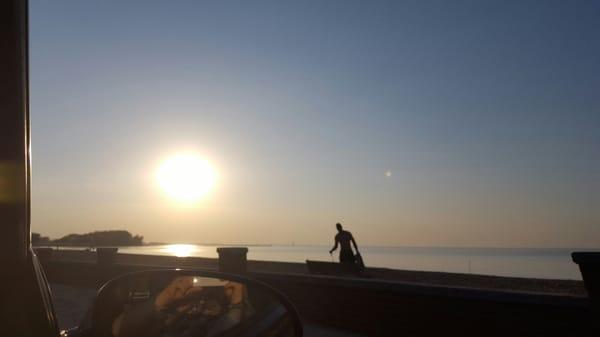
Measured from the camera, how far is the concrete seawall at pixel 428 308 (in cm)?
712

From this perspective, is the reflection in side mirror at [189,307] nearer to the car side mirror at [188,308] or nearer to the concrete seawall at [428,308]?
the car side mirror at [188,308]

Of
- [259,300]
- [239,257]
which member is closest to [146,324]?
[259,300]

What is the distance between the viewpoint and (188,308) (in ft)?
7.56

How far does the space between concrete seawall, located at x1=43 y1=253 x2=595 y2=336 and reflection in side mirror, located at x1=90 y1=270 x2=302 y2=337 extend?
597 cm

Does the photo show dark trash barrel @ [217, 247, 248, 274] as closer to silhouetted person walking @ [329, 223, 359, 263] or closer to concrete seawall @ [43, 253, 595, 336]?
concrete seawall @ [43, 253, 595, 336]

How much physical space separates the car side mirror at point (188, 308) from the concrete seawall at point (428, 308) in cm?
597

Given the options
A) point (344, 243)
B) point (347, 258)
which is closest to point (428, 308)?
point (344, 243)

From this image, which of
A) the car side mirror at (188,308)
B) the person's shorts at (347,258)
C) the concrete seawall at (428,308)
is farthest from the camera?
the person's shorts at (347,258)

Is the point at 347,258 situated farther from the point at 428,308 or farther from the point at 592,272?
the point at 592,272

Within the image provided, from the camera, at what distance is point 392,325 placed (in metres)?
9.49

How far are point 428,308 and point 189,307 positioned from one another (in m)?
7.37

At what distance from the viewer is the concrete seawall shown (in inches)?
280

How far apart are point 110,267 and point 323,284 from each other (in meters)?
11.2

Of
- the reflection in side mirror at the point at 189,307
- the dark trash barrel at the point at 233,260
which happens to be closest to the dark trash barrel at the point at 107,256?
the dark trash barrel at the point at 233,260
